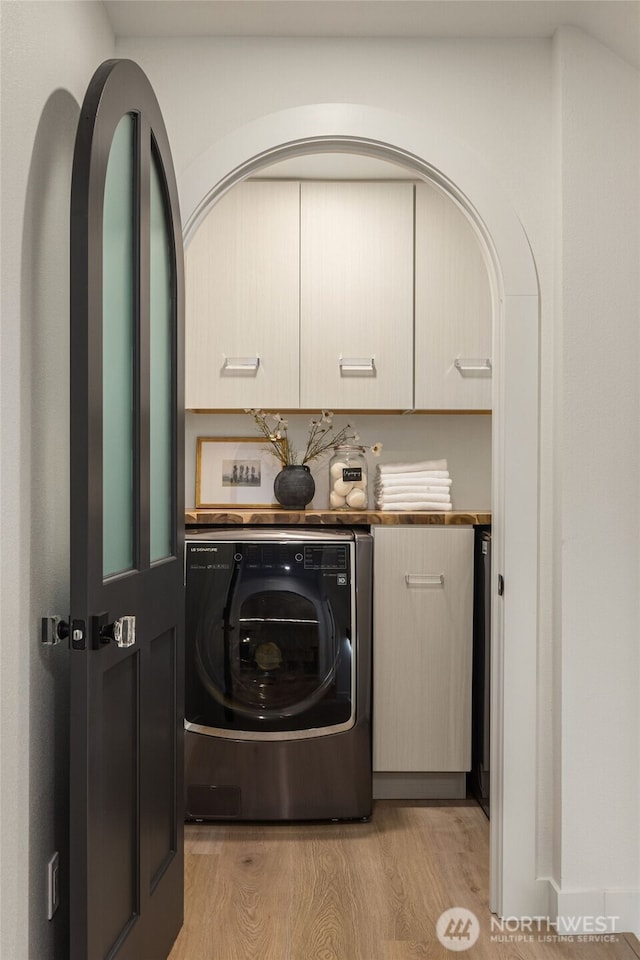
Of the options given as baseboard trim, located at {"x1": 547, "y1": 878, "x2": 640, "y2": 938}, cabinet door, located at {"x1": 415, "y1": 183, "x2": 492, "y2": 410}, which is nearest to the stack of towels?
cabinet door, located at {"x1": 415, "y1": 183, "x2": 492, "y2": 410}

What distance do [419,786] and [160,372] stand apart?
Result: 2074 millimetres

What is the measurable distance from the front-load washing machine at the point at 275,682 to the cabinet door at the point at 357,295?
783 millimetres

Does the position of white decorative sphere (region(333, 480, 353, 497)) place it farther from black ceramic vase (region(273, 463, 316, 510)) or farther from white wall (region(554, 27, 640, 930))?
white wall (region(554, 27, 640, 930))

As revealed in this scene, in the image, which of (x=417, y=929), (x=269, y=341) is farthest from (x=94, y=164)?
(x=417, y=929)

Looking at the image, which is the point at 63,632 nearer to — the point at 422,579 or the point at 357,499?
the point at 422,579

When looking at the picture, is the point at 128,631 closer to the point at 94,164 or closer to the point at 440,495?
the point at 94,164

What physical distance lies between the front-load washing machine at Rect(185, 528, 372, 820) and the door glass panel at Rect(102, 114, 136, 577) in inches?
46.1

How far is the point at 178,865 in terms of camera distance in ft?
6.71

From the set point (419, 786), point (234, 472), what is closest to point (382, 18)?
point (234, 472)

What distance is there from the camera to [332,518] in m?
3.08

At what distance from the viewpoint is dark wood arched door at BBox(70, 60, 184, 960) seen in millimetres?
1448

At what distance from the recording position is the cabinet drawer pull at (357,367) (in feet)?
10.8

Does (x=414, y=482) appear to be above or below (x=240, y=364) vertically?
below

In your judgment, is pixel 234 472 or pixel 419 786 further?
pixel 234 472
